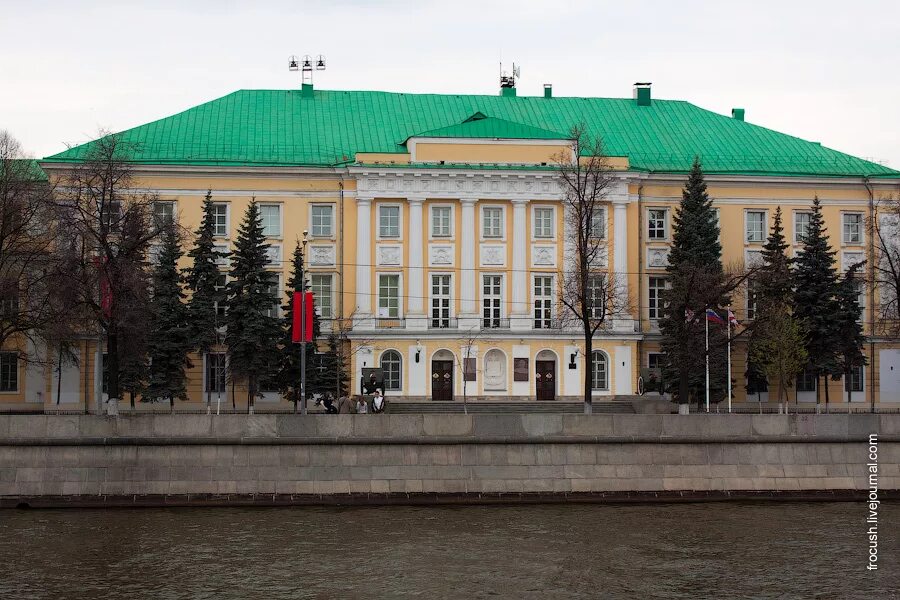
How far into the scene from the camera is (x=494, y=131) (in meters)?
64.6

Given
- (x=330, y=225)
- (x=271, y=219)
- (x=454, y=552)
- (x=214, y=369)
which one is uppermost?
(x=271, y=219)

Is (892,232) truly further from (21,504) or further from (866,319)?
(21,504)

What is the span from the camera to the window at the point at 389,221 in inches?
2554

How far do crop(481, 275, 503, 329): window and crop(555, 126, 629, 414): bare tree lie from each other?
343 centimetres

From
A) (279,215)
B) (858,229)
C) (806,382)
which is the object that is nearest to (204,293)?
(279,215)

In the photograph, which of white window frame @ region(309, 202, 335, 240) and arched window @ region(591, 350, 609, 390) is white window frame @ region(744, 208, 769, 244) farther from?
white window frame @ region(309, 202, 335, 240)

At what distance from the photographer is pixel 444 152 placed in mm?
64500

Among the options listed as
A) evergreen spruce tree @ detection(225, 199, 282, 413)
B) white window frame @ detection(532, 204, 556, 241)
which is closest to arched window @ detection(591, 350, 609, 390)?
white window frame @ detection(532, 204, 556, 241)

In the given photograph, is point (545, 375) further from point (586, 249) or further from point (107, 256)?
point (107, 256)

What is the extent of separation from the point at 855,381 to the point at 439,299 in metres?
21.4

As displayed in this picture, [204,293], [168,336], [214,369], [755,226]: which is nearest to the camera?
[168,336]

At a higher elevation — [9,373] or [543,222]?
[543,222]

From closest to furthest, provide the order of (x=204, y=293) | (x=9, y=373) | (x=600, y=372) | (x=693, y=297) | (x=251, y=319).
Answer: (x=693, y=297)
(x=251, y=319)
(x=204, y=293)
(x=9, y=373)
(x=600, y=372)

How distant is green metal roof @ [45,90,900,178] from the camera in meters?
65.8
